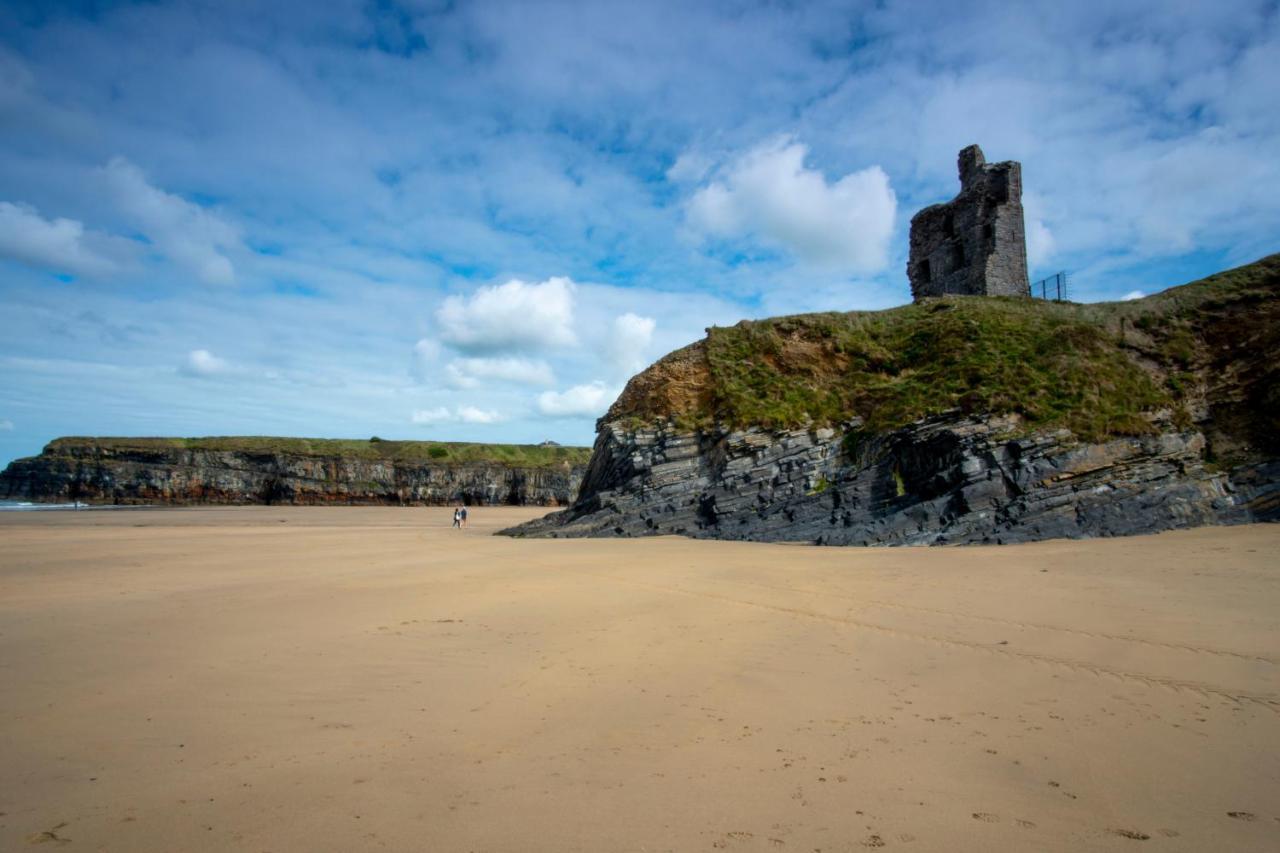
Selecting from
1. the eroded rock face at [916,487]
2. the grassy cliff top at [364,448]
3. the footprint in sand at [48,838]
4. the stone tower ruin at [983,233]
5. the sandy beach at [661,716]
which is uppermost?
the stone tower ruin at [983,233]

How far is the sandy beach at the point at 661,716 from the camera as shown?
3053 millimetres

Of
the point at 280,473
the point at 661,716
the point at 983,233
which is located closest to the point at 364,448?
the point at 280,473

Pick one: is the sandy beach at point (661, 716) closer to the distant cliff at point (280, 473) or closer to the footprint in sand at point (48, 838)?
the footprint in sand at point (48, 838)

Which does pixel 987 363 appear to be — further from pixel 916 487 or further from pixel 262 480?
pixel 262 480

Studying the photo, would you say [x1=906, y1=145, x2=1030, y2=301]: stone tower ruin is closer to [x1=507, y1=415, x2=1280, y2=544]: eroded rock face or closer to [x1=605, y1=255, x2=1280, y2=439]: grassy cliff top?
[x1=605, y1=255, x2=1280, y2=439]: grassy cliff top

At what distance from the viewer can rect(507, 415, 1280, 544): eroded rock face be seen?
1302 centimetres

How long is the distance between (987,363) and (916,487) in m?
4.88

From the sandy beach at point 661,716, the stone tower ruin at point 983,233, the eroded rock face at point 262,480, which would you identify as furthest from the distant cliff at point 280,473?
the sandy beach at point 661,716

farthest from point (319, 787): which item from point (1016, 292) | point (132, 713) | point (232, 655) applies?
point (1016, 292)

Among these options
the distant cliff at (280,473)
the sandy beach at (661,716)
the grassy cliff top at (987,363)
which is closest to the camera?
the sandy beach at (661,716)

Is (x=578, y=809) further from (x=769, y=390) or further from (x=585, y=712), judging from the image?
(x=769, y=390)

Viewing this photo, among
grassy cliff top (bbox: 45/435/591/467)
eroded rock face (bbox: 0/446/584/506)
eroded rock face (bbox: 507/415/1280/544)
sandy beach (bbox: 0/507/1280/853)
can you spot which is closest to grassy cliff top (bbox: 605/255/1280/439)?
eroded rock face (bbox: 507/415/1280/544)

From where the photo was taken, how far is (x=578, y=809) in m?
3.21

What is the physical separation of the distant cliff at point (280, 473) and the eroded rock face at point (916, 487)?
40949 mm
